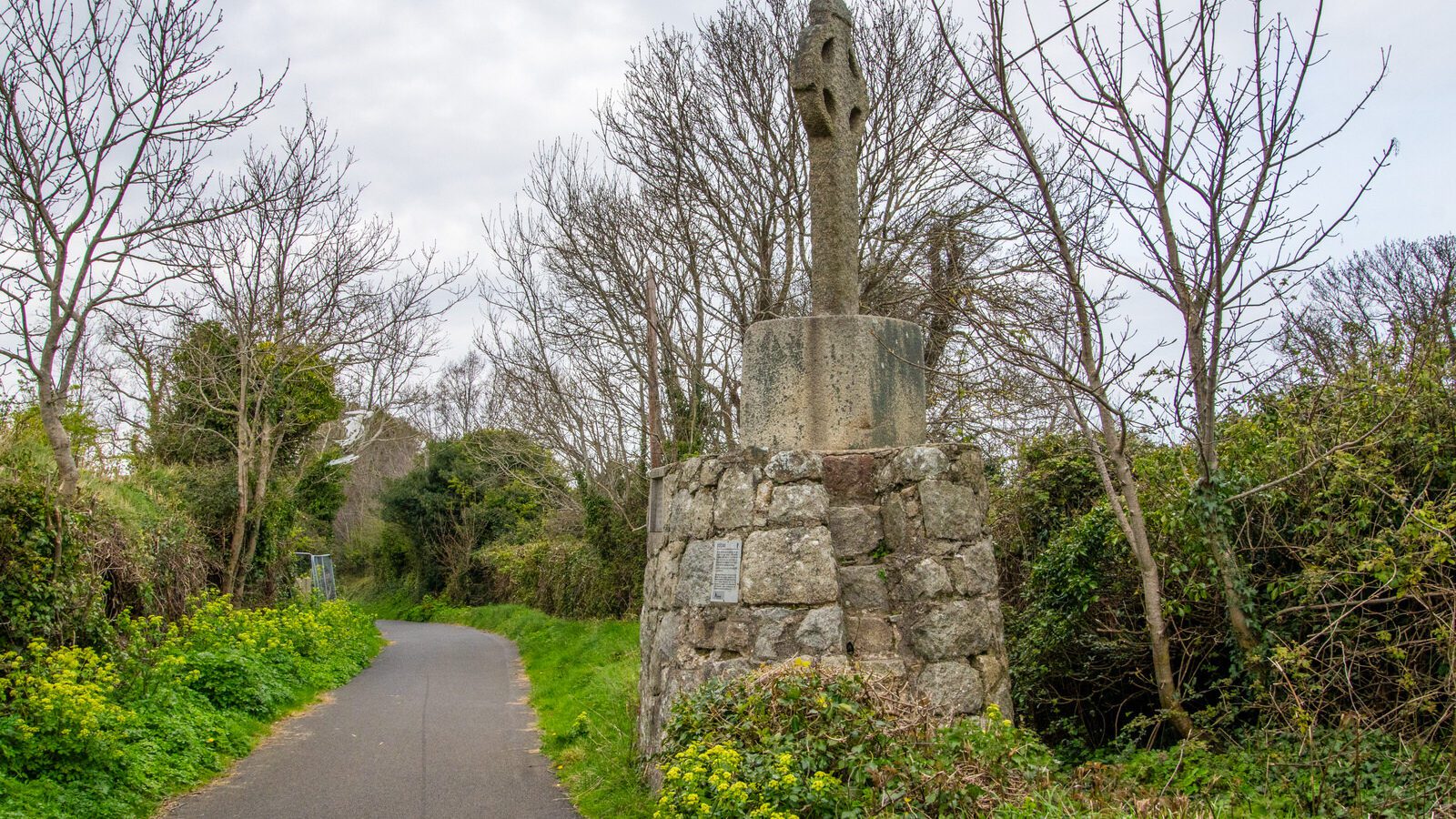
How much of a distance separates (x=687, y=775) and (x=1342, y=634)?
383 cm

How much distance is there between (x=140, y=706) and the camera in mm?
8352

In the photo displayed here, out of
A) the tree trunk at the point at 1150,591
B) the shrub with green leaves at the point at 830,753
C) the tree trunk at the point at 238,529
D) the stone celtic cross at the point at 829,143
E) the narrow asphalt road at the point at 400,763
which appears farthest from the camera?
the tree trunk at the point at 238,529

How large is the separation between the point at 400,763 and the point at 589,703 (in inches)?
86.4

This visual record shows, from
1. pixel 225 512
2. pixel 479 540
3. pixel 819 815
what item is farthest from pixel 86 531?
pixel 479 540

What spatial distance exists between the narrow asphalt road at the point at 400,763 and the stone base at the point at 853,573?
2.19 metres

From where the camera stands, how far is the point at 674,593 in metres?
6.40

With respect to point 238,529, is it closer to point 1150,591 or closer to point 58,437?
point 58,437

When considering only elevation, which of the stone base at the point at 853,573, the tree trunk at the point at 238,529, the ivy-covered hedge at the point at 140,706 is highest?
the tree trunk at the point at 238,529

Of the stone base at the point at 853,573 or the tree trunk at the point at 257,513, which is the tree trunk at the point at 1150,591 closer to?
the stone base at the point at 853,573

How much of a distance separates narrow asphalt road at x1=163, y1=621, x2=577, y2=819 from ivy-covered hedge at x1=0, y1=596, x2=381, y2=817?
0.33m

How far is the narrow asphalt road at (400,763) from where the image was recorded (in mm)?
7059

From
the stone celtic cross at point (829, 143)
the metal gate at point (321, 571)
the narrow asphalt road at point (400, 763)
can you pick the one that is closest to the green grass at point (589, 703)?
the narrow asphalt road at point (400, 763)

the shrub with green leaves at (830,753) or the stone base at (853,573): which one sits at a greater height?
the stone base at (853,573)

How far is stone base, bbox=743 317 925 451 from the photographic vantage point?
6.17 m
